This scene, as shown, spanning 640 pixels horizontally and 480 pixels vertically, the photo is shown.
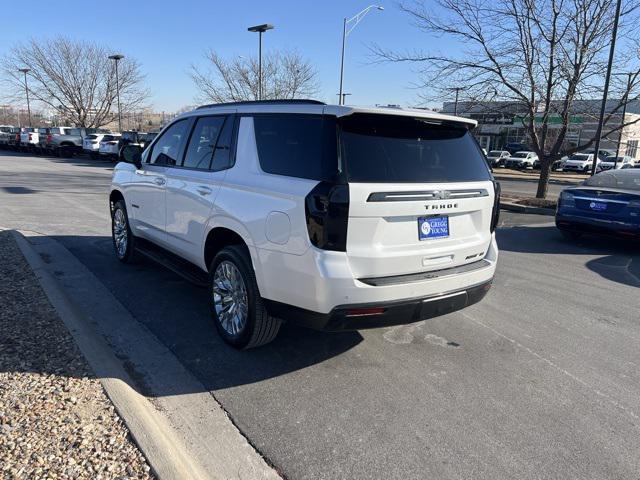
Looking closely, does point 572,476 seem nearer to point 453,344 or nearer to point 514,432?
point 514,432

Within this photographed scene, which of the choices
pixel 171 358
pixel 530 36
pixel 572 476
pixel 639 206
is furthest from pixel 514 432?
pixel 530 36

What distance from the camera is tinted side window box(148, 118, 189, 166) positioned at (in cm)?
497

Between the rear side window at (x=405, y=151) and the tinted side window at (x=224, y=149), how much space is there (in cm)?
121

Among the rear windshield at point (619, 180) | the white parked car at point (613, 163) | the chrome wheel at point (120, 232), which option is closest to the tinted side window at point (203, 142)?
the chrome wheel at point (120, 232)

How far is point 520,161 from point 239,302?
42.8m

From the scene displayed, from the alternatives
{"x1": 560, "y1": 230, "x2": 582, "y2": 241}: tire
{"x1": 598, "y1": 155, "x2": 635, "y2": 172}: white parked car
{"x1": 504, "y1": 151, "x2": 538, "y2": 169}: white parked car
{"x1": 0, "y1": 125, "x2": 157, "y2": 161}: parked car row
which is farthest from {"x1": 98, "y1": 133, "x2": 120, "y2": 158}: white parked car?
{"x1": 504, "y1": 151, "x2": 538, "y2": 169}: white parked car

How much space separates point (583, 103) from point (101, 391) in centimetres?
1435

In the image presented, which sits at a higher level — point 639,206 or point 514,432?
point 639,206

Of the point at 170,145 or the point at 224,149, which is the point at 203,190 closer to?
the point at 224,149

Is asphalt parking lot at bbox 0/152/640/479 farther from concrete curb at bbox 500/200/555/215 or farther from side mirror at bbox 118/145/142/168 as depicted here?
concrete curb at bbox 500/200/555/215

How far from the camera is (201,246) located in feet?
14.1

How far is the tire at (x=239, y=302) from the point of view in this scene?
363 cm

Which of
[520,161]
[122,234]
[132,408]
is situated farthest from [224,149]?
[520,161]

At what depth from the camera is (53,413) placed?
2779 mm
